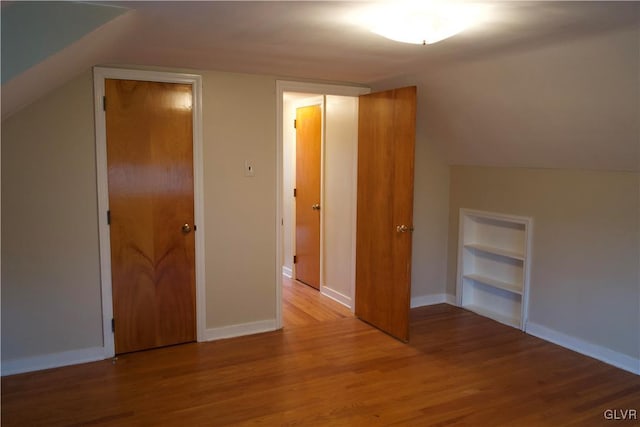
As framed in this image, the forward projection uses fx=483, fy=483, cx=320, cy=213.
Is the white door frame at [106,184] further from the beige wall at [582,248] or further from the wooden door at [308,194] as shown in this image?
the beige wall at [582,248]

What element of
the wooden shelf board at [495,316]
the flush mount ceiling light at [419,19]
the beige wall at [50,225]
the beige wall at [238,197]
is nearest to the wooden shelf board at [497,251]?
the wooden shelf board at [495,316]

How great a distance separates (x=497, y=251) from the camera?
439 cm

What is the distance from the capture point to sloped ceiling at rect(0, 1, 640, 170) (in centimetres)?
212

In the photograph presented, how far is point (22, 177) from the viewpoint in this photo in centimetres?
316

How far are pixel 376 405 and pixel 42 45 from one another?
2.54 metres

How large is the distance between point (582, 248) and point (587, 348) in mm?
746

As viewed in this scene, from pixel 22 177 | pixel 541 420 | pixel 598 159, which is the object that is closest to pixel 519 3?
pixel 598 159

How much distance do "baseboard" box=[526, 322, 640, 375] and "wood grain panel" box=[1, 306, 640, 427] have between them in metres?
0.07

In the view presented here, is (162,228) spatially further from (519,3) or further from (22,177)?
(519,3)

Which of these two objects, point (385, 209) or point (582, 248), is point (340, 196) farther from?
point (582, 248)

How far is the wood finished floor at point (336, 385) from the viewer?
2.77 meters

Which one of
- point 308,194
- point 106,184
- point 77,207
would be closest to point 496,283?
point 308,194

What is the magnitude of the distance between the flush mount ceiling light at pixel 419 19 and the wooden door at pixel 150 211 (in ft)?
6.04

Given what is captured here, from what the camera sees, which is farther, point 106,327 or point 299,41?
point 106,327
